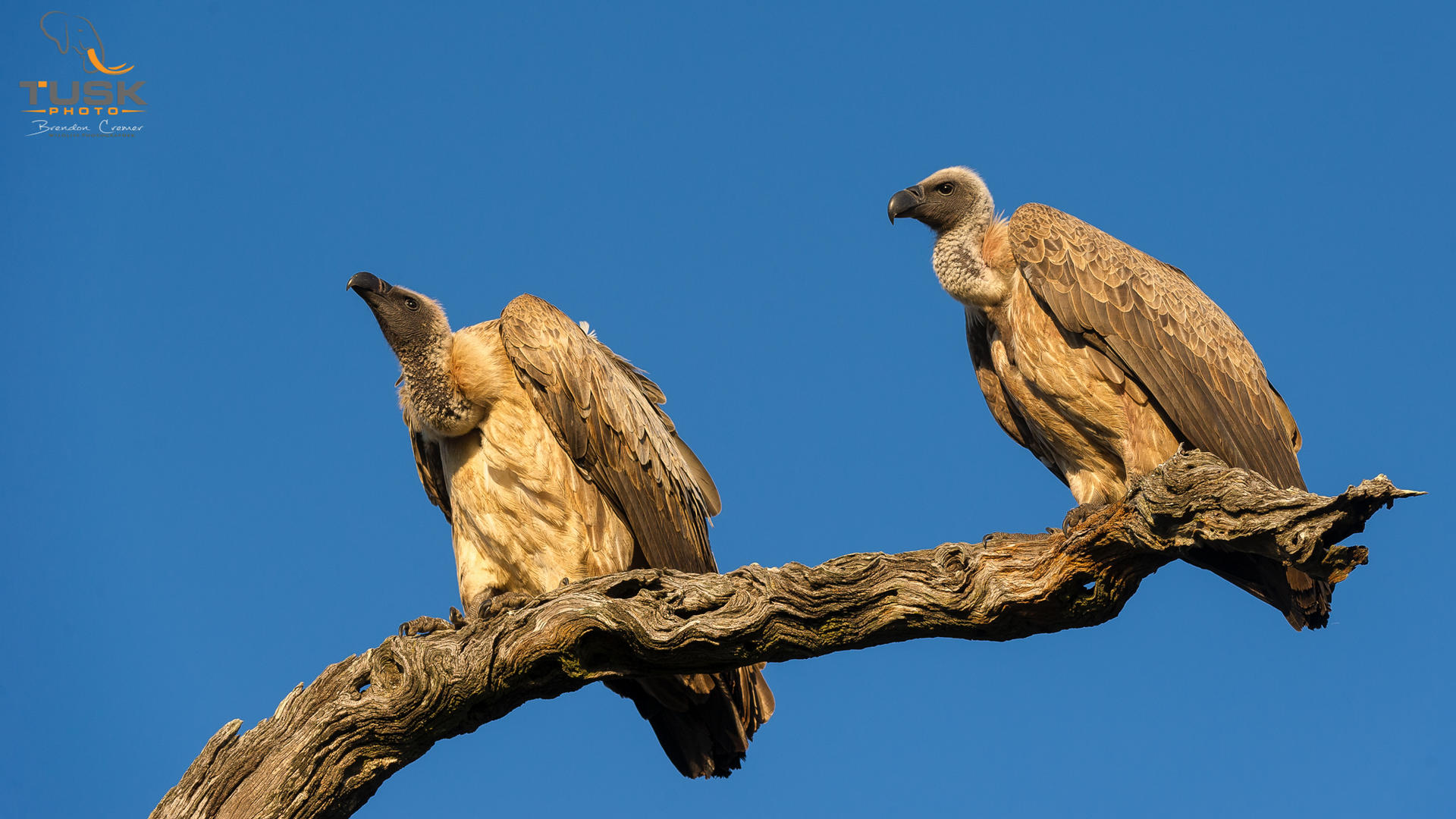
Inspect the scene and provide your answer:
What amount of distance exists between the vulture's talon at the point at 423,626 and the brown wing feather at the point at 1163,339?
4.57 meters

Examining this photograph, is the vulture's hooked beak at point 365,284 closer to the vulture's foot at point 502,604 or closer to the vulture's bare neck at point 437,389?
the vulture's bare neck at point 437,389

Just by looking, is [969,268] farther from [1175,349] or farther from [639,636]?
[639,636]

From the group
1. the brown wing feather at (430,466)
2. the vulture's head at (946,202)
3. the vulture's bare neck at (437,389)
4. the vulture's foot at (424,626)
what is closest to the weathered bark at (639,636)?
the vulture's foot at (424,626)

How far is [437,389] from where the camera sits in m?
8.95

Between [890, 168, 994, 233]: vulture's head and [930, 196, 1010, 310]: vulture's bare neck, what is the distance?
0.18 feet

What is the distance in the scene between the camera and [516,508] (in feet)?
29.4

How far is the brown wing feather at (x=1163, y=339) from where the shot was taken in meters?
8.47

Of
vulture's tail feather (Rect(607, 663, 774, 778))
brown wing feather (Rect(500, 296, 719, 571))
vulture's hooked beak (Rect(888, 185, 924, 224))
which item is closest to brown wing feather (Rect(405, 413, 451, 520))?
brown wing feather (Rect(500, 296, 719, 571))

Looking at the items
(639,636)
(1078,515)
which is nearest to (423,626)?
(639,636)

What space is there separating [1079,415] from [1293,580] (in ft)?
5.74

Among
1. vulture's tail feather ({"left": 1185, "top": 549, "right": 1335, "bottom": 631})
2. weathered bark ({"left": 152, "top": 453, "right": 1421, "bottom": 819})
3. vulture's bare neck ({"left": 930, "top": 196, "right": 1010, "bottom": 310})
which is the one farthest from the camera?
vulture's bare neck ({"left": 930, "top": 196, "right": 1010, "bottom": 310})

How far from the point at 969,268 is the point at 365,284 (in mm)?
4332

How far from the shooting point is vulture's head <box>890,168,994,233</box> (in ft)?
31.4

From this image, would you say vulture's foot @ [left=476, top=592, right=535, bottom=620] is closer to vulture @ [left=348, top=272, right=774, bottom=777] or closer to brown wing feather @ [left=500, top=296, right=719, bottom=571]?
vulture @ [left=348, top=272, right=774, bottom=777]
